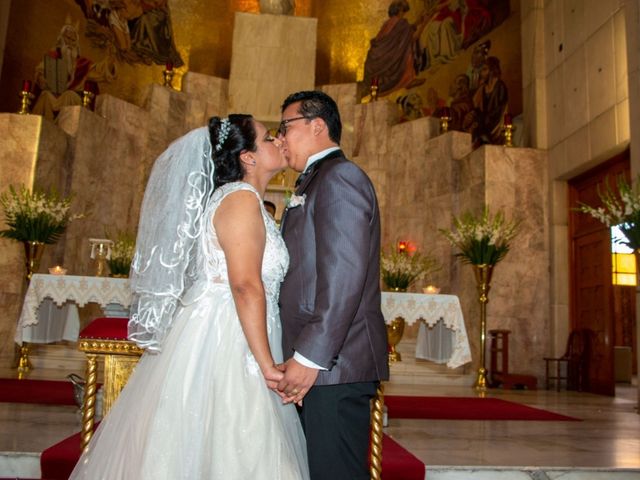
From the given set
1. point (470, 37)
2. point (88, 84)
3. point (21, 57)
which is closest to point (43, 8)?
point (21, 57)

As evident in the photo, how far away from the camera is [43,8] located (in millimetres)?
12883

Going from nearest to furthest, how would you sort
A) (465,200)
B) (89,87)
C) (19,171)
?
(19,171)
(465,200)
(89,87)

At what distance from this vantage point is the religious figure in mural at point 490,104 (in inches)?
481

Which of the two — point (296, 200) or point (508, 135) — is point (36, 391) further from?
point (508, 135)

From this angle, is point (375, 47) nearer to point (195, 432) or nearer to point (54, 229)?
point (54, 229)

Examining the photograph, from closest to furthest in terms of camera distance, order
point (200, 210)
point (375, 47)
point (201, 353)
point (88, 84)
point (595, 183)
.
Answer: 1. point (201, 353)
2. point (200, 210)
3. point (595, 183)
4. point (88, 84)
5. point (375, 47)

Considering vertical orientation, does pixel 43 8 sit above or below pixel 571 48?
above

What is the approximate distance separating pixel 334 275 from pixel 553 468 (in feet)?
8.17

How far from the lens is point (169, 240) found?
2688mm

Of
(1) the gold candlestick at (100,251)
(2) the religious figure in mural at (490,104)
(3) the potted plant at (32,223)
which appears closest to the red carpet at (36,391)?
(1) the gold candlestick at (100,251)

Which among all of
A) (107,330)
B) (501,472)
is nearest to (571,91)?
(501,472)

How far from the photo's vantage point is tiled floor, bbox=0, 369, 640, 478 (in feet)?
13.4

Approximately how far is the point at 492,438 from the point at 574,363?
19.6 feet

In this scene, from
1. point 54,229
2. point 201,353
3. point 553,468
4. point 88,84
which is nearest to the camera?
point 201,353
